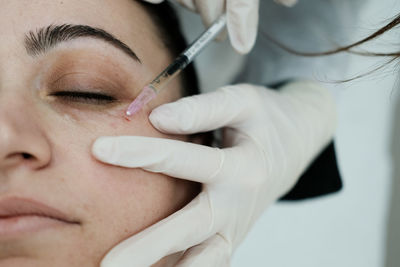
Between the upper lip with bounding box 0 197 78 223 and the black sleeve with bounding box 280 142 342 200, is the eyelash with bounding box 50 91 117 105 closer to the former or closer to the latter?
the upper lip with bounding box 0 197 78 223

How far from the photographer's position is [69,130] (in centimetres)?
88

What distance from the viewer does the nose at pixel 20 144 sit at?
790 millimetres

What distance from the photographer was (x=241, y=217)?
112 cm

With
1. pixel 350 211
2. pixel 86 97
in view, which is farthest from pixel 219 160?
pixel 350 211

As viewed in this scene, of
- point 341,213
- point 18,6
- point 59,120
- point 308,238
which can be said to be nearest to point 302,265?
point 308,238

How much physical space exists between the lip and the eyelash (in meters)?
0.26

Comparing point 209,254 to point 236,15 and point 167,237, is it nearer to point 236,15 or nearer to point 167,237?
point 167,237

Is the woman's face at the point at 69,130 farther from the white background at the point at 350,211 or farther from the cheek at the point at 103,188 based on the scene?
the white background at the point at 350,211

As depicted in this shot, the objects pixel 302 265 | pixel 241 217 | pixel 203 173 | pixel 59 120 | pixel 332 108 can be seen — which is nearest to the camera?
pixel 59 120

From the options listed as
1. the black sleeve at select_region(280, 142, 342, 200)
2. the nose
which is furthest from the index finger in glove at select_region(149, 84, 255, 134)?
the black sleeve at select_region(280, 142, 342, 200)

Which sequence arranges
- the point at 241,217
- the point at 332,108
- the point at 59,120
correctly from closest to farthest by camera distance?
1. the point at 59,120
2. the point at 241,217
3. the point at 332,108

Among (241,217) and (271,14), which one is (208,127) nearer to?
(241,217)

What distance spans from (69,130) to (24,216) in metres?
0.20

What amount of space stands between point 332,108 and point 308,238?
0.68 m
